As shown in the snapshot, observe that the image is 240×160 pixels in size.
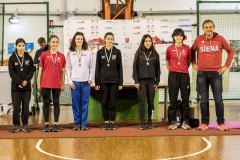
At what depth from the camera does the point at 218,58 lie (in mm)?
6844

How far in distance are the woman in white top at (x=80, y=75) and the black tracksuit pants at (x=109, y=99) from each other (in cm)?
28

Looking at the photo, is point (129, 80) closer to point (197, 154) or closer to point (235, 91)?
point (197, 154)

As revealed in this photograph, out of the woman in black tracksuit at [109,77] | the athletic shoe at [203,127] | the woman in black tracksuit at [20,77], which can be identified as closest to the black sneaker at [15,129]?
the woman in black tracksuit at [20,77]

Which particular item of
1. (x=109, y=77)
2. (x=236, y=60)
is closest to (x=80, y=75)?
(x=109, y=77)

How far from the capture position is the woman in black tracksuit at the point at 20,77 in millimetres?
6805

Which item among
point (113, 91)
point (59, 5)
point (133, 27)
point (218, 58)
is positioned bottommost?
point (113, 91)

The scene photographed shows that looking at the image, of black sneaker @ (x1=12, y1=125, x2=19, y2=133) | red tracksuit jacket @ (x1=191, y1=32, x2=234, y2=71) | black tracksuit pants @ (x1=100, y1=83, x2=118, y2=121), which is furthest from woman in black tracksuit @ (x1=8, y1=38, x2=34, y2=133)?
red tracksuit jacket @ (x1=191, y1=32, x2=234, y2=71)

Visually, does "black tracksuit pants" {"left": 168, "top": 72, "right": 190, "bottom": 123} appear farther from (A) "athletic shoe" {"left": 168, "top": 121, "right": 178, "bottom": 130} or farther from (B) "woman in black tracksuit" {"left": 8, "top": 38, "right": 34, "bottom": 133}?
(B) "woman in black tracksuit" {"left": 8, "top": 38, "right": 34, "bottom": 133}

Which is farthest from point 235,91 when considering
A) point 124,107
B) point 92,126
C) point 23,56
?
→ point 23,56

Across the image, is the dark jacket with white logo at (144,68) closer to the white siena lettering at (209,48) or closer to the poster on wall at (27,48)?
the white siena lettering at (209,48)

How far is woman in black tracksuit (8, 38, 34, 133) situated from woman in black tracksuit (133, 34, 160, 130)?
1.82 meters

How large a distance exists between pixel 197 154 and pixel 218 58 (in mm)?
Answer: 2285

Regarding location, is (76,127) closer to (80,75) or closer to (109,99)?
(109,99)

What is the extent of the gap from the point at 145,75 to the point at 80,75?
1.12 metres
